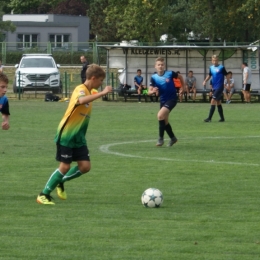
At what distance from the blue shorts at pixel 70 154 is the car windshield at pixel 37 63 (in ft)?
95.4

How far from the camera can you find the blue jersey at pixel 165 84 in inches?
671

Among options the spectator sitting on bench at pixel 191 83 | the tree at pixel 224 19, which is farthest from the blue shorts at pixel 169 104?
the tree at pixel 224 19

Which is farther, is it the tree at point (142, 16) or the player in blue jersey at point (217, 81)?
the tree at point (142, 16)

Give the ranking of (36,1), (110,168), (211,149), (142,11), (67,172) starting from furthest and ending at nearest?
(36,1), (142,11), (211,149), (110,168), (67,172)

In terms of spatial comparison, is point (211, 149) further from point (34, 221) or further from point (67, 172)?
point (34, 221)

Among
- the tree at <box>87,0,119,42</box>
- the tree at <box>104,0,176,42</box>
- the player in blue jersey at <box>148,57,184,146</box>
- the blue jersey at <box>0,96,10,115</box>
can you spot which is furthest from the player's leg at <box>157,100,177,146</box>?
the tree at <box>87,0,119,42</box>

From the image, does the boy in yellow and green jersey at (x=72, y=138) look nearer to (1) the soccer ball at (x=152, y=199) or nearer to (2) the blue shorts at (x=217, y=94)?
(1) the soccer ball at (x=152, y=199)

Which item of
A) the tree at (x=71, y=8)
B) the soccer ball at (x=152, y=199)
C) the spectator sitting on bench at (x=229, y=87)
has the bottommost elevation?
the soccer ball at (x=152, y=199)

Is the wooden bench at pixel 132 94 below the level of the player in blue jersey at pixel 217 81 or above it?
below

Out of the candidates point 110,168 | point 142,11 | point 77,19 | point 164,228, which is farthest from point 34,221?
point 77,19

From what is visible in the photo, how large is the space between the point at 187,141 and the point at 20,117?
30.1 feet

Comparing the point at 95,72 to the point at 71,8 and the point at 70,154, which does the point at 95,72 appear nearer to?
the point at 70,154

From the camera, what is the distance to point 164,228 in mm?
8195

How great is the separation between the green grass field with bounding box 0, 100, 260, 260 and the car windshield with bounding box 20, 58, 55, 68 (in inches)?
713
